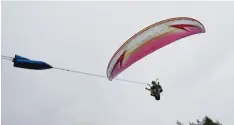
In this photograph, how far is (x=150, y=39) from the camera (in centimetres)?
1464

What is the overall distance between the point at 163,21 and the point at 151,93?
3910 millimetres

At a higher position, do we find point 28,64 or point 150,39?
point 150,39

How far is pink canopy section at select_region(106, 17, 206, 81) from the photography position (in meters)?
14.2

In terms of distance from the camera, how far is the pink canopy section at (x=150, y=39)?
46.7 ft

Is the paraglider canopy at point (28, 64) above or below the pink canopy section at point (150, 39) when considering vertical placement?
below

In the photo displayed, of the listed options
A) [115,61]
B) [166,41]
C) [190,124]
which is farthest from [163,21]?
[190,124]

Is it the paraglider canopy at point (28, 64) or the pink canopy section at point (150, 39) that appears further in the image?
the pink canopy section at point (150, 39)

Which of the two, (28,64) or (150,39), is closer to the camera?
A: (28,64)

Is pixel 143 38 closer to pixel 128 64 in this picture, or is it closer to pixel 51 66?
pixel 128 64

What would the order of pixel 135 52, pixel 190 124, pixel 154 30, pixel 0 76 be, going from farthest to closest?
1. pixel 190 124
2. pixel 135 52
3. pixel 154 30
4. pixel 0 76

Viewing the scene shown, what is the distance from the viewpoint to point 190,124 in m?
49.2

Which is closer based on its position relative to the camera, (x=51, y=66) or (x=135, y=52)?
(x=51, y=66)

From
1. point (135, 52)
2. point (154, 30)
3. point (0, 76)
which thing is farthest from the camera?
point (135, 52)

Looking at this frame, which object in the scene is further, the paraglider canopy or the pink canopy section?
the pink canopy section
